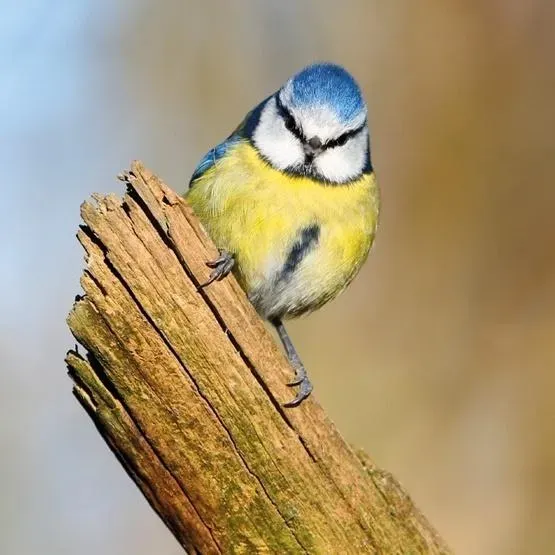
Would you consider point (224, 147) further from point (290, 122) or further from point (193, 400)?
point (193, 400)

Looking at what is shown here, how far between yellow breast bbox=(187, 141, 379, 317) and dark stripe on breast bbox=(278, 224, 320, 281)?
0.01 metres

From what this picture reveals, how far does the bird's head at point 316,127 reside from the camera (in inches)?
128

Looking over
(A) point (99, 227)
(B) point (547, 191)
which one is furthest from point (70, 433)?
(B) point (547, 191)

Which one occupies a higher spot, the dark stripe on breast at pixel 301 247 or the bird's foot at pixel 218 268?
the dark stripe on breast at pixel 301 247

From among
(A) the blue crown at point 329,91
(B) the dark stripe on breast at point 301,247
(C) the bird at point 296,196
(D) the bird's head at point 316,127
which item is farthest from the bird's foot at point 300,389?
(A) the blue crown at point 329,91

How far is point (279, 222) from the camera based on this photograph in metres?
3.14

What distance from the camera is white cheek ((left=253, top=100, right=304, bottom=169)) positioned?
10.6 ft

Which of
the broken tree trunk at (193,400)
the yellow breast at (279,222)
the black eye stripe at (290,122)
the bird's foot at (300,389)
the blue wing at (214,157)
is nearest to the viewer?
the broken tree trunk at (193,400)

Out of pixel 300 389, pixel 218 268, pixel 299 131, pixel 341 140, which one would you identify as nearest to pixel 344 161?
pixel 341 140

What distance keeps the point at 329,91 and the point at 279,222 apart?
20.0 inches

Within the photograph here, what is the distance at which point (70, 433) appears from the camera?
4.79 m

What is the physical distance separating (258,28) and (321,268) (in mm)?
2639

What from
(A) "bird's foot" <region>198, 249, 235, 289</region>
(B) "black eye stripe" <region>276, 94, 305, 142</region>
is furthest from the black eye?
(A) "bird's foot" <region>198, 249, 235, 289</region>

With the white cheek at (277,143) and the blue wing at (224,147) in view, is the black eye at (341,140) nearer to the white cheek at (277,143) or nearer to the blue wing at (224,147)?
the white cheek at (277,143)
